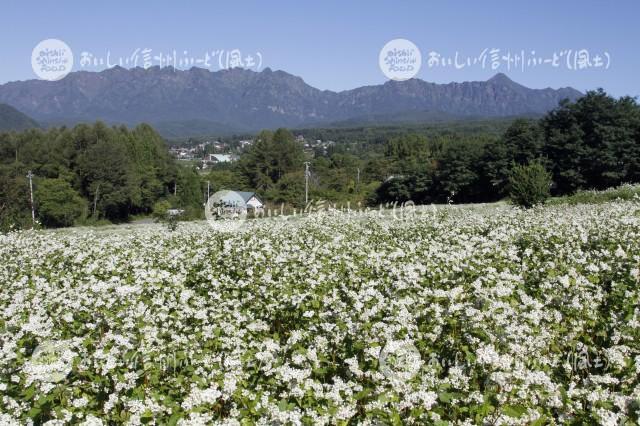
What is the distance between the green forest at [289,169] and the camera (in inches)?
2539

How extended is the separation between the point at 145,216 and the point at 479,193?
68.9 metres

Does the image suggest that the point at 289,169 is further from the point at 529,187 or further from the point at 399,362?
the point at 399,362

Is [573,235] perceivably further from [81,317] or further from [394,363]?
[81,317]

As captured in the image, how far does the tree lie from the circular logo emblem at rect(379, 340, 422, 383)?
299 ft

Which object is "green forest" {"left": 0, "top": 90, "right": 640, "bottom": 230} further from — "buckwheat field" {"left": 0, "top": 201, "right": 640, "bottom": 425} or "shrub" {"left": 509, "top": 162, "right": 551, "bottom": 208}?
"buckwheat field" {"left": 0, "top": 201, "right": 640, "bottom": 425}

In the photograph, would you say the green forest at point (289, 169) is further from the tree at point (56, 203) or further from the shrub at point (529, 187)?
the shrub at point (529, 187)

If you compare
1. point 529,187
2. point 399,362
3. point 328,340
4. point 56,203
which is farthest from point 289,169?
point 399,362

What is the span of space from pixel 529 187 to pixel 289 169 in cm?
10044

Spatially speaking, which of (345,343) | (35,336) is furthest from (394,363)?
(35,336)

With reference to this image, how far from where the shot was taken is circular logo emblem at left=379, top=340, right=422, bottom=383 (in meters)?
4.64

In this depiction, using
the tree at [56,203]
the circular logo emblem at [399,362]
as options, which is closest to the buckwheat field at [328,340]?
the circular logo emblem at [399,362]

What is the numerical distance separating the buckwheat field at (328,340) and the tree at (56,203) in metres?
82.5

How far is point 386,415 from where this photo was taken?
4.27 meters

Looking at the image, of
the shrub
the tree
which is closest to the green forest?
the tree
